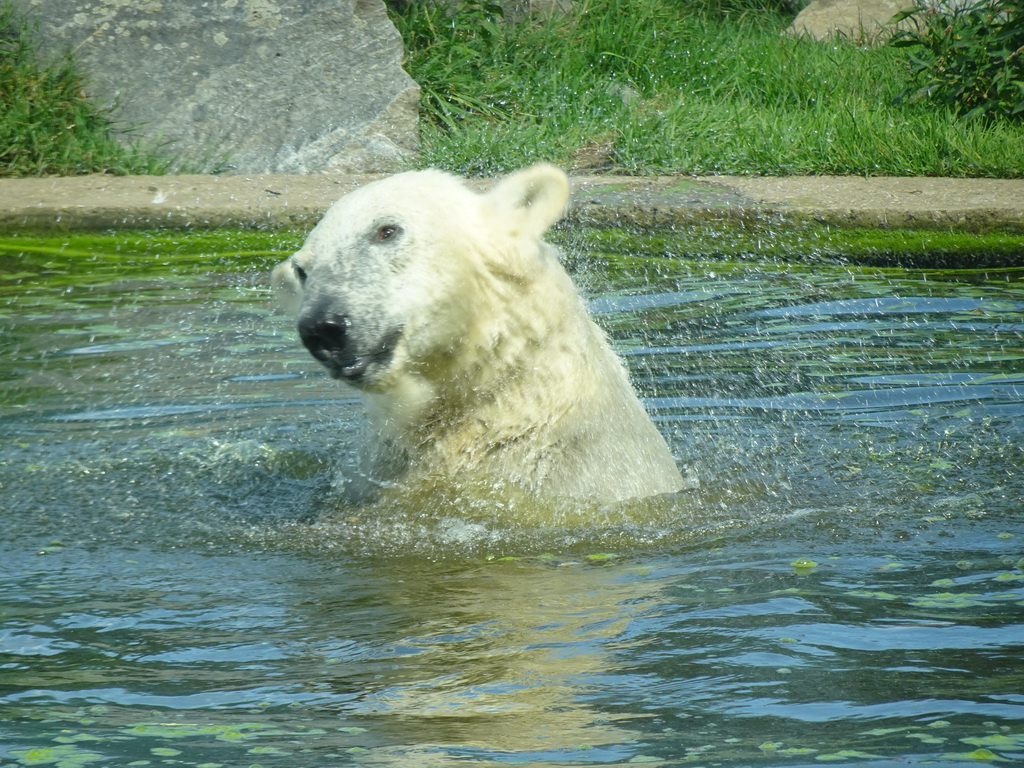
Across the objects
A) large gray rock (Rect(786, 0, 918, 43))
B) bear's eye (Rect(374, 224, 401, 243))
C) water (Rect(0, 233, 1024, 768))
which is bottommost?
water (Rect(0, 233, 1024, 768))

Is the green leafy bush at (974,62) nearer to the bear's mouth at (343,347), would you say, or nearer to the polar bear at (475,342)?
the polar bear at (475,342)

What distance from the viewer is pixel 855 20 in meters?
11.0

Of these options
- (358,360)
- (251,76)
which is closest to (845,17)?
(251,76)

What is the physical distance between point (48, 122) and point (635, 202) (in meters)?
3.47

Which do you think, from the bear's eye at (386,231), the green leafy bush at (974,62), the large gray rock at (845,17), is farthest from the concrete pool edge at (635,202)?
the large gray rock at (845,17)

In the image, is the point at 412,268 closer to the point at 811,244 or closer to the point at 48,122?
the point at 811,244

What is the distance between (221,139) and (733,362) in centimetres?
440

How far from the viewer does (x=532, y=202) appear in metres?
3.20

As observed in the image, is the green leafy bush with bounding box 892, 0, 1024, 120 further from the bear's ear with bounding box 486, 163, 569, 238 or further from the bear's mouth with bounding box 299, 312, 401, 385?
the bear's mouth with bounding box 299, 312, 401, 385

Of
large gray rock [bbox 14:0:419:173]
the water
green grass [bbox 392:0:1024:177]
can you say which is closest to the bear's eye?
the water

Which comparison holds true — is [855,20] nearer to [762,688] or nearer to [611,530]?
[611,530]

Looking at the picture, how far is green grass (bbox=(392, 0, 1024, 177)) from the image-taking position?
7328mm

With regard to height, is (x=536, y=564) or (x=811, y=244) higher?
(x=811, y=244)

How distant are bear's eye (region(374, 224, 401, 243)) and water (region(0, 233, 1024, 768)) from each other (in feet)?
2.22
